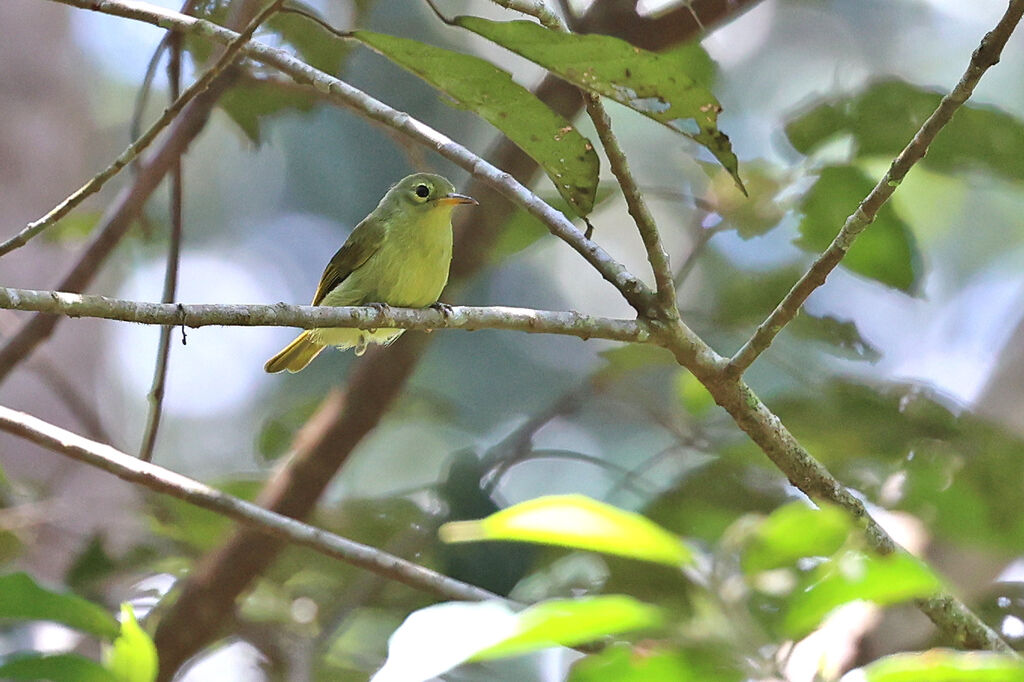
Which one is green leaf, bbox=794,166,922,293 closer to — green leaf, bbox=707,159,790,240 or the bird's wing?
green leaf, bbox=707,159,790,240

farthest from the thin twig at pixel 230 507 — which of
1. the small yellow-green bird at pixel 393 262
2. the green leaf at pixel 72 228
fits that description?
the green leaf at pixel 72 228

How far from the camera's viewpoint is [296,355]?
3.82 metres

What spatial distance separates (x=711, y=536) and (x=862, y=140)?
3.95ft

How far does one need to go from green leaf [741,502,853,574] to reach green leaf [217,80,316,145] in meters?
2.81

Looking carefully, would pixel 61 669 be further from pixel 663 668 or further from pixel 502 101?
pixel 502 101

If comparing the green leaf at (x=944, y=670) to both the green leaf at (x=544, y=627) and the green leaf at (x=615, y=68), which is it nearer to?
the green leaf at (x=544, y=627)

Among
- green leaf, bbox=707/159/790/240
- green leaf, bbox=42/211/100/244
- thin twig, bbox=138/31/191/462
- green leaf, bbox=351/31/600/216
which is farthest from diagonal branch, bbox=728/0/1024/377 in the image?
green leaf, bbox=42/211/100/244

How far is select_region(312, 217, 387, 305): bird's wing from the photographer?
3.75 meters

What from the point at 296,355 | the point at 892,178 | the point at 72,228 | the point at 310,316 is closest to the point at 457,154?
the point at 310,316

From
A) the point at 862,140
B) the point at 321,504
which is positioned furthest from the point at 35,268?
the point at 862,140

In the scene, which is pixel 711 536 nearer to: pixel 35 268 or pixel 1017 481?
pixel 1017 481

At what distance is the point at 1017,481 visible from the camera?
290 centimetres

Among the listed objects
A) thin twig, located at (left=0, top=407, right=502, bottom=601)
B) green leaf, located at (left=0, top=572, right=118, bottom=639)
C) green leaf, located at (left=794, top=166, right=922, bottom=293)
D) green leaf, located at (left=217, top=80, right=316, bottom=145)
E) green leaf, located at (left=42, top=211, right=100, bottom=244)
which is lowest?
green leaf, located at (left=0, top=572, right=118, bottom=639)

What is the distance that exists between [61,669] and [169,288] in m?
1.53
